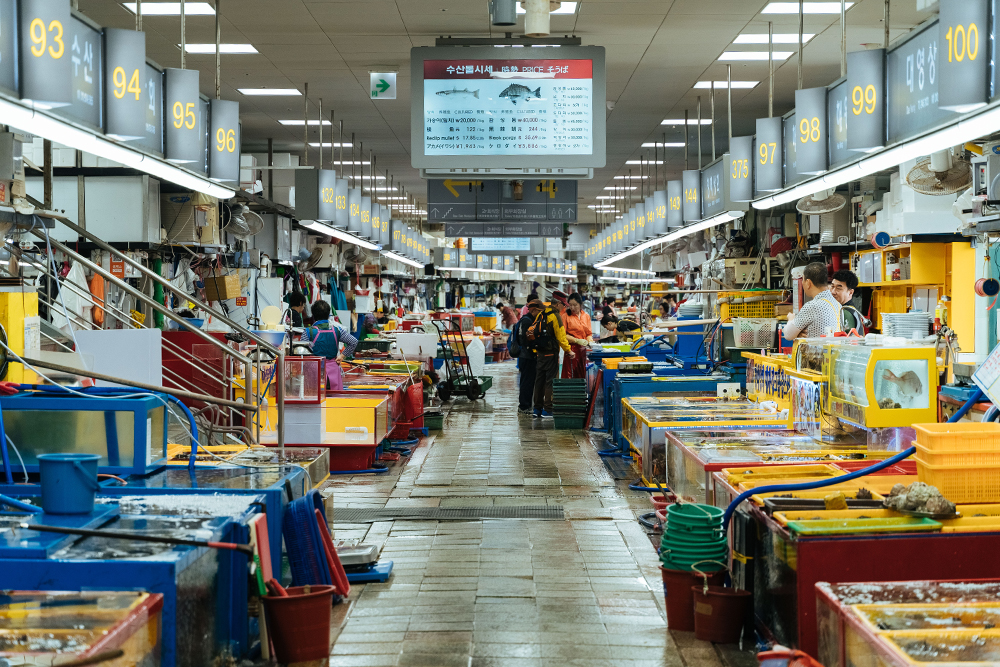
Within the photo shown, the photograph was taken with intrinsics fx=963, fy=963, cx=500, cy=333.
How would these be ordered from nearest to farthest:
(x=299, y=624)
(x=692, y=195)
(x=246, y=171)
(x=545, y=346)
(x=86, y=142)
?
(x=299, y=624) → (x=86, y=142) → (x=692, y=195) → (x=545, y=346) → (x=246, y=171)

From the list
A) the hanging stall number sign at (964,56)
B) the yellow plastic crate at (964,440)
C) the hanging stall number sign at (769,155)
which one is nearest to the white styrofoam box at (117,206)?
the hanging stall number sign at (769,155)

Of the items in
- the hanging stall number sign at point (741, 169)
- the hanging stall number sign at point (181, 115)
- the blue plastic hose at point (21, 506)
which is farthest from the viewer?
the hanging stall number sign at point (741, 169)

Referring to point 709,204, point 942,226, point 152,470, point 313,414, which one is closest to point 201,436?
point 313,414

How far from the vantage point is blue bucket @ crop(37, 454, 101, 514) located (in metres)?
3.66

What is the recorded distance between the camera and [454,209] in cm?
1319

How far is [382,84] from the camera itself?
10.5 meters

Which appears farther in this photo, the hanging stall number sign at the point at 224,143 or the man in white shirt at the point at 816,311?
the man in white shirt at the point at 816,311

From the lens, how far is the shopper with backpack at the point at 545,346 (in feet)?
46.4

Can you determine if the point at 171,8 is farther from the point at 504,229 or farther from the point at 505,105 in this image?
the point at 504,229

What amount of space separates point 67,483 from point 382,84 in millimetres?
7610

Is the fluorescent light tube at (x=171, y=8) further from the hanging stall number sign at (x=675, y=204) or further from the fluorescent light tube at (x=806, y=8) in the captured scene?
the hanging stall number sign at (x=675, y=204)

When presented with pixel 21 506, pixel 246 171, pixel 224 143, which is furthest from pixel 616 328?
pixel 21 506

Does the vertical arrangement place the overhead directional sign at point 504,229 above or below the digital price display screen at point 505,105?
below

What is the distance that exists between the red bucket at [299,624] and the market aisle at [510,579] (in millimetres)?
225
